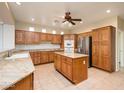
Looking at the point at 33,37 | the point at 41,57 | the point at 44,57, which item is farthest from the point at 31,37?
the point at 44,57

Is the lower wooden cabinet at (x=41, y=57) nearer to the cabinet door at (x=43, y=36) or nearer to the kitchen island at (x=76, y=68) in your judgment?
the cabinet door at (x=43, y=36)

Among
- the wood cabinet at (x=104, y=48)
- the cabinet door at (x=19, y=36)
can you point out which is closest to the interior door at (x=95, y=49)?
the wood cabinet at (x=104, y=48)

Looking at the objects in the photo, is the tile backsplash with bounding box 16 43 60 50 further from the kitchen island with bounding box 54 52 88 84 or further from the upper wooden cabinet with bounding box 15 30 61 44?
the kitchen island with bounding box 54 52 88 84

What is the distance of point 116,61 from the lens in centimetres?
469

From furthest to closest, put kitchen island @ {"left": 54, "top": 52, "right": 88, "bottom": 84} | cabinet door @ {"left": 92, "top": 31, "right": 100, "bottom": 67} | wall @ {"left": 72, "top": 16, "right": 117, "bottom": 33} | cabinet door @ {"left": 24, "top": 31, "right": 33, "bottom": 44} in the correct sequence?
cabinet door @ {"left": 24, "top": 31, "right": 33, "bottom": 44}
cabinet door @ {"left": 92, "top": 31, "right": 100, "bottom": 67}
wall @ {"left": 72, "top": 16, "right": 117, "bottom": 33}
kitchen island @ {"left": 54, "top": 52, "right": 88, "bottom": 84}

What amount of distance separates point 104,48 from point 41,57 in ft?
12.5

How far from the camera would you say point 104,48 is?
4559 mm

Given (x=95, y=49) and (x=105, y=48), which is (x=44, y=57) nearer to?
(x=95, y=49)

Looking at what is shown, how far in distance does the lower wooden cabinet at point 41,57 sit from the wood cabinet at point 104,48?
118 inches

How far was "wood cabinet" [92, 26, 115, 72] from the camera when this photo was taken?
433 cm

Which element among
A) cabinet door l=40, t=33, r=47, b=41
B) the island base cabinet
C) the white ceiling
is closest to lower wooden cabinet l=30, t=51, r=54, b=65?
cabinet door l=40, t=33, r=47, b=41

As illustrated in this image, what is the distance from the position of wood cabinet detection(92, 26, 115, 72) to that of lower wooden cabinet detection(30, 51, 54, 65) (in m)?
2.99

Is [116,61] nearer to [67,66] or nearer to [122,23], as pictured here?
[122,23]

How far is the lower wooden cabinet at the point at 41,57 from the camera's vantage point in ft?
19.1
